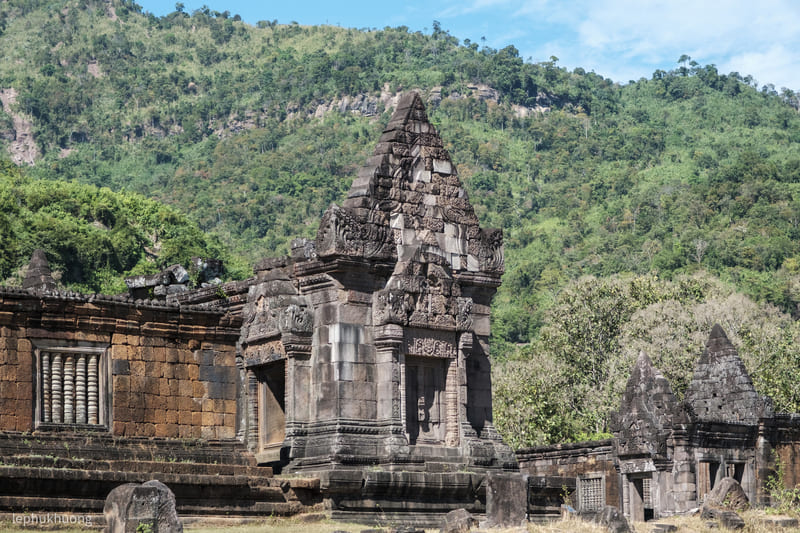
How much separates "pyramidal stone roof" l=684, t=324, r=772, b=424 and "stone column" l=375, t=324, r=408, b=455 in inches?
415

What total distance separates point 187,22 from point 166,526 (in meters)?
183

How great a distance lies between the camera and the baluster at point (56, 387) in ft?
65.8

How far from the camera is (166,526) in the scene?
15.5 meters

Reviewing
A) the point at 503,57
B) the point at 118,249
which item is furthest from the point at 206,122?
the point at 118,249

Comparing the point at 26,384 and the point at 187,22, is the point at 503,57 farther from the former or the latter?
the point at 26,384

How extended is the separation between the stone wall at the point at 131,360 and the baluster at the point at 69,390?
0.02 metres

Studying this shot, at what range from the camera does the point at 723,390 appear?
31688mm

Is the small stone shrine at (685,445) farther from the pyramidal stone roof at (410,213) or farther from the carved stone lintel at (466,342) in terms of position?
the pyramidal stone roof at (410,213)

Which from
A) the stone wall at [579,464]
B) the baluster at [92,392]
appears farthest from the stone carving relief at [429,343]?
the stone wall at [579,464]

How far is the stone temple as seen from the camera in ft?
65.8

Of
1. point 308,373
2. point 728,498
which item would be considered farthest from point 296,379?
point 728,498

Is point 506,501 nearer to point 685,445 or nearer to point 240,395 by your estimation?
point 240,395

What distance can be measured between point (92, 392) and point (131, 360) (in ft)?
2.82

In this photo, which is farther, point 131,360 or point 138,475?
point 131,360
